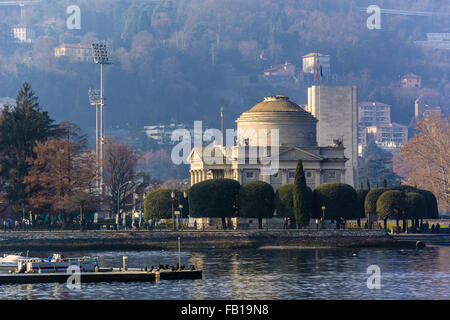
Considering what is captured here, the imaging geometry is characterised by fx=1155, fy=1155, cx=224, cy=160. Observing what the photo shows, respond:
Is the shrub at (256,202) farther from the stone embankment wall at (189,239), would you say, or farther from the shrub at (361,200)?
the shrub at (361,200)

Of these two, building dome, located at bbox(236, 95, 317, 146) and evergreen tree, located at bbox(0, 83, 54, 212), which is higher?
building dome, located at bbox(236, 95, 317, 146)

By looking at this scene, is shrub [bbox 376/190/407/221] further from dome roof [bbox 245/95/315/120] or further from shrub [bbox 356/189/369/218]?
dome roof [bbox 245/95/315/120]

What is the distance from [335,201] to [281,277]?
146 ft

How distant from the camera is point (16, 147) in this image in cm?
15262

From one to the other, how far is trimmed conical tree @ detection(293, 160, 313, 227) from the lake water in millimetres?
10756

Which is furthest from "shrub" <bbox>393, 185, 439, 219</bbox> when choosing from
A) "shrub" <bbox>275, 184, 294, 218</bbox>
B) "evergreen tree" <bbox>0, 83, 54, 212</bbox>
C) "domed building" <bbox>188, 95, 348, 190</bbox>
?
"evergreen tree" <bbox>0, 83, 54, 212</bbox>

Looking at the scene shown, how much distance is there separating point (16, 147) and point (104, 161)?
32.5 meters

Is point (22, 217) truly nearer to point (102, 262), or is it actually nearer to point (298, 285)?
point (102, 262)

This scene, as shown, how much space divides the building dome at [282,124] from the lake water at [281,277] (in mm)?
43852

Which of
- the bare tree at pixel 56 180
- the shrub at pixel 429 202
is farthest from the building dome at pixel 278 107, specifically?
the bare tree at pixel 56 180

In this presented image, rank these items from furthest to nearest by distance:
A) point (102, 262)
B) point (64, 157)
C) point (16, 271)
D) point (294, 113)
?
point (294, 113)
point (64, 157)
point (102, 262)
point (16, 271)

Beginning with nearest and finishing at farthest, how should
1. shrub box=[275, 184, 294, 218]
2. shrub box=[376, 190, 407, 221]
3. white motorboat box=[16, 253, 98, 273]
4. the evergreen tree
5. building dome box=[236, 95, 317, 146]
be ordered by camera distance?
white motorboat box=[16, 253, 98, 273], shrub box=[275, 184, 294, 218], shrub box=[376, 190, 407, 221], the evergreen tree, building dome box=[236, 95, 317, 146]

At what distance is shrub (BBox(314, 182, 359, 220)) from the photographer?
147 meters
